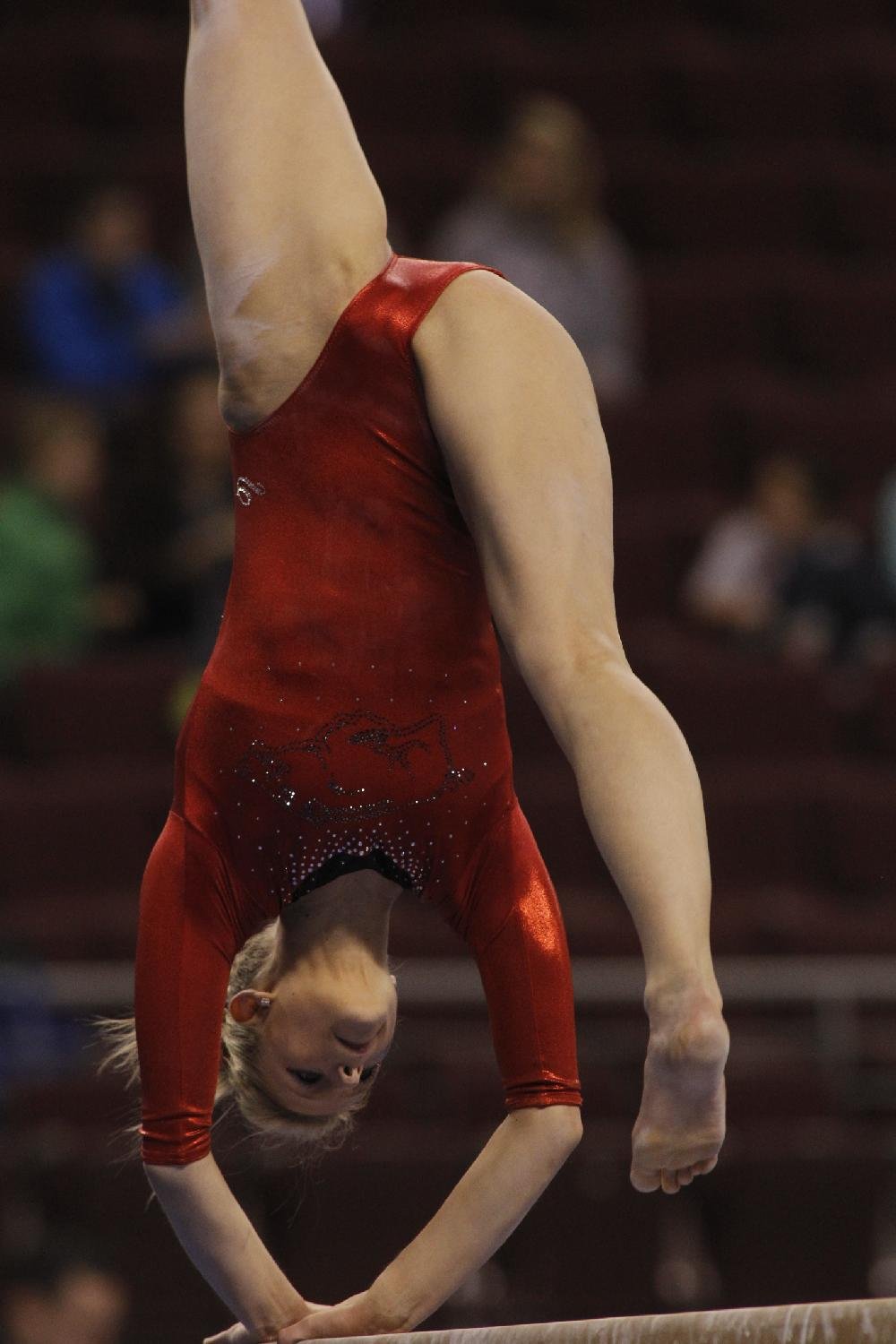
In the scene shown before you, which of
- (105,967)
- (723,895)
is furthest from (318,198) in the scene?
(723,895)

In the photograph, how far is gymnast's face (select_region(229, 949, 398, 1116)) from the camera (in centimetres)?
262

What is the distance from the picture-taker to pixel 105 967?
4.64 m

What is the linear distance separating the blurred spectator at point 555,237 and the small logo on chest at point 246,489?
353cm

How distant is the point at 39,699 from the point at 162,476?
2.21 ft

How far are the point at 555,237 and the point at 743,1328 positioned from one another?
4655 mm

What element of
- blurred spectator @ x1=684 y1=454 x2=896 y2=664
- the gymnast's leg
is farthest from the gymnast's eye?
blurred spectator @ x1=684 y1=454 x2=896 y2=664

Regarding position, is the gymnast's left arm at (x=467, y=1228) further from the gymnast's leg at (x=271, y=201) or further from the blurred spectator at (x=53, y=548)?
the blurred spectator at (x=53, y=548)

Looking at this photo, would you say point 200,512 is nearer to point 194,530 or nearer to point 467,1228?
point 194,530

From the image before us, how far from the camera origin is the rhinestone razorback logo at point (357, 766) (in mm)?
2574

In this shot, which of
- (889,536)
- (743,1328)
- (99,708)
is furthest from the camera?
(889,536)

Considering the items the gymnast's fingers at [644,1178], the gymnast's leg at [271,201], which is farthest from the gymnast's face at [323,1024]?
the gymnast's leg at [271,201]

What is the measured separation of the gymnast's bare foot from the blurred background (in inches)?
68.0

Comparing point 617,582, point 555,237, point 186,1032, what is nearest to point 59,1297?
point 186,1032

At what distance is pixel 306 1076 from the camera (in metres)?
2.69
